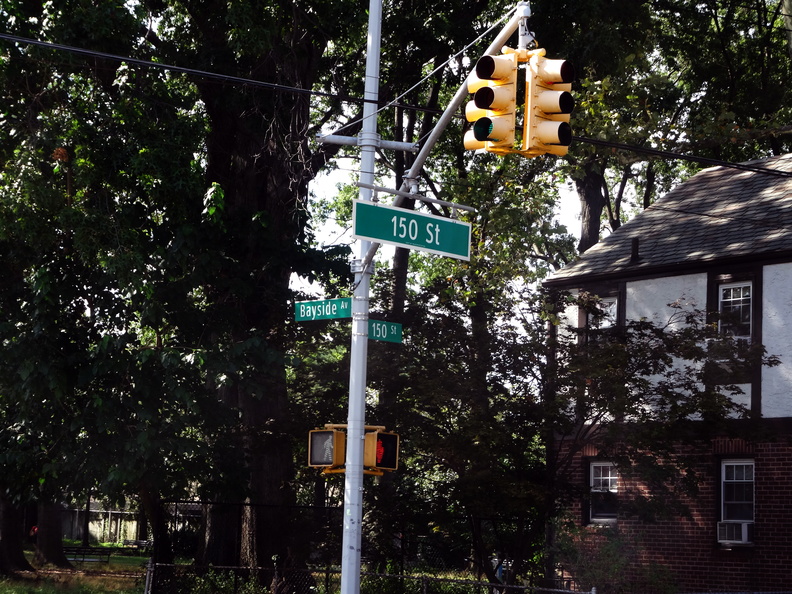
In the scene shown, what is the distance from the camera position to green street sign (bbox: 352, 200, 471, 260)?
9.98 metres

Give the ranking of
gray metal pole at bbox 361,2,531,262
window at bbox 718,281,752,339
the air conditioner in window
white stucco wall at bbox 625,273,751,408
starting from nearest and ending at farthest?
gray metal pole at bbox 361,2,531,262 → the air conditioner in window → window at bbox 718,281,752,339 → white stucco wall at bbox 625,273,751,408

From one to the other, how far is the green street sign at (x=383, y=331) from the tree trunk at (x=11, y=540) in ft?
57.7

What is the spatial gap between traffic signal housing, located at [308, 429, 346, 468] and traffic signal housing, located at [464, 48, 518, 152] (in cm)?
413

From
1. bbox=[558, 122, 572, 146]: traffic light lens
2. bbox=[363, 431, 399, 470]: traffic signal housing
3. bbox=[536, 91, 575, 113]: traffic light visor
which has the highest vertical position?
bbox=[536, 91, 575, 113]: traffic light visor

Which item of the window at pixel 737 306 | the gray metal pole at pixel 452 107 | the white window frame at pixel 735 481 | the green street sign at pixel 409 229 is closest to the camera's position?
the gray metal pole at pixel 452 107

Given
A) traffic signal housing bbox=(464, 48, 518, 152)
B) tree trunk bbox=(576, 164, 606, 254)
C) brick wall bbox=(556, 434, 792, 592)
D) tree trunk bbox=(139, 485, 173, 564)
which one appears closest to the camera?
traffic signal housing bbox=(464, 48, 518, 152)

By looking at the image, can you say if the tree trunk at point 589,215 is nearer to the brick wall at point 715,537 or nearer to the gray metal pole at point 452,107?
the brick wall at point 715,537

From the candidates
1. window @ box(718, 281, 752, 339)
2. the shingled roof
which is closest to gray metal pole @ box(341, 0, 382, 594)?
window @ box(718, 281, 752, 339)

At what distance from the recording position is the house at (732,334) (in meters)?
20.0

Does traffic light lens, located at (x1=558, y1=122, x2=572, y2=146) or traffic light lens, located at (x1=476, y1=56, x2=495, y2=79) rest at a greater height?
traffic light lens, located at (x1=476, y1=56, x2=495, y2=79)

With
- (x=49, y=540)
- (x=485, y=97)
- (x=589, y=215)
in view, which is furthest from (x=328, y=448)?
(x=589, y=215)

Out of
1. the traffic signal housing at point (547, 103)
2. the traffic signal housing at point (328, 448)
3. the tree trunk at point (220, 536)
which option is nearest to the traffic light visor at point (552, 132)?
the traffic signal housing at point (547, 103)

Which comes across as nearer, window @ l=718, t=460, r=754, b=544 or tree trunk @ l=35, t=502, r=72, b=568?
window @ l=718, t=460, r=754, b=544

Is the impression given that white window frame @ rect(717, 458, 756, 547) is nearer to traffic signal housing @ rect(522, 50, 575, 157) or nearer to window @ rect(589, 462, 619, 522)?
window @ rect(589, 462, 619, 522)
